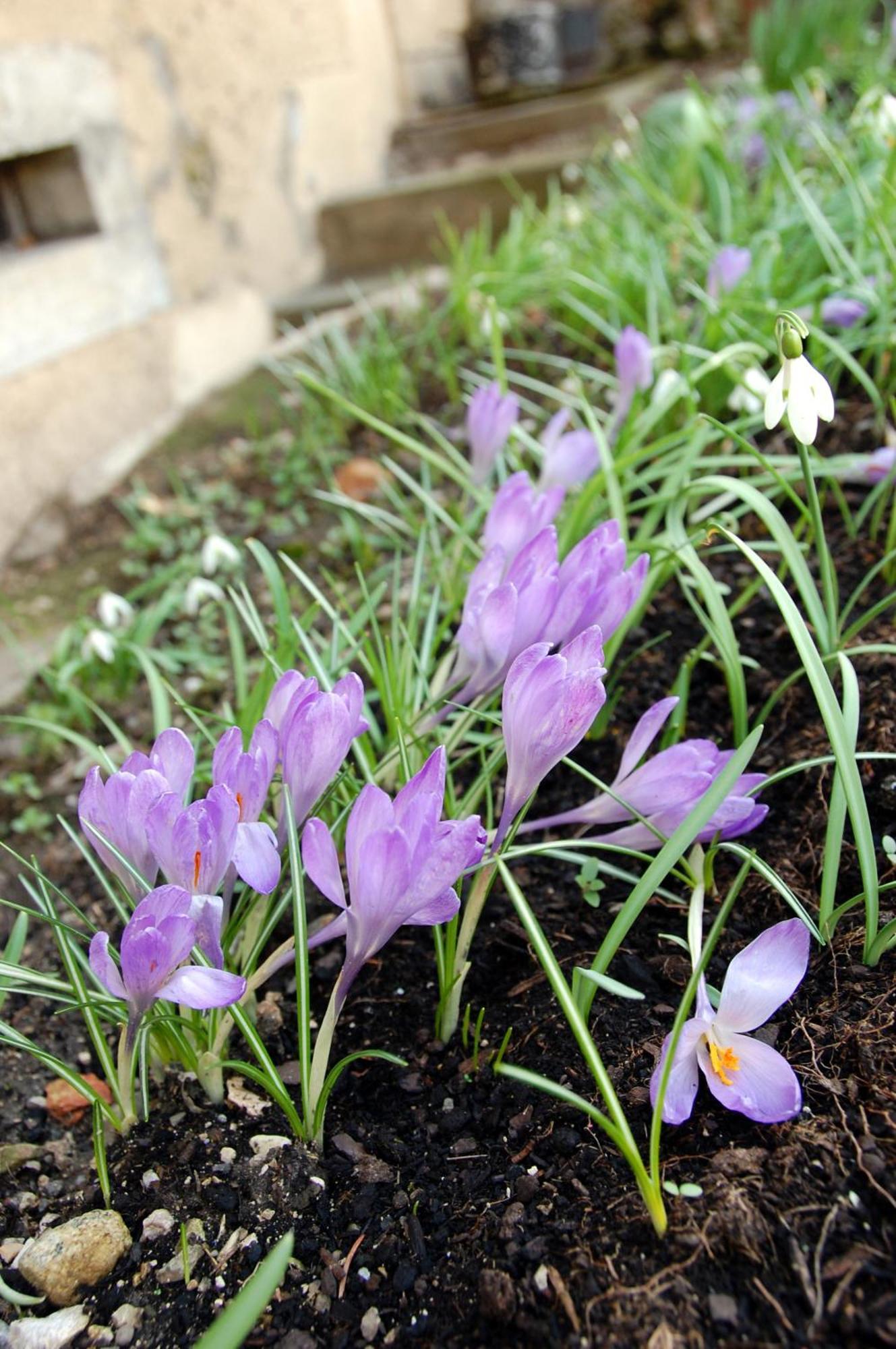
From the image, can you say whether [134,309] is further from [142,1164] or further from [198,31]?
[142,1164]

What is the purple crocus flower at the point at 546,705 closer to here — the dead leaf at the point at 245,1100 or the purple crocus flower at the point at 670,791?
the purple crocus flower at the point at 670,791

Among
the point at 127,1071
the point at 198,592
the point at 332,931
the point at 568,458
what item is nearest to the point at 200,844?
the point at 332,931

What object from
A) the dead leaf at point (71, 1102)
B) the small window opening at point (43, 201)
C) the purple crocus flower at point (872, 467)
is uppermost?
the small window opening at point (43, 201)

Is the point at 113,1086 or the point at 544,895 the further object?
the point at 544,895

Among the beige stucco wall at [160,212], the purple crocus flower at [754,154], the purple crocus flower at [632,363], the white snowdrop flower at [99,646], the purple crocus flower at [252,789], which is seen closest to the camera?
the purple crocus flower at [252,789]

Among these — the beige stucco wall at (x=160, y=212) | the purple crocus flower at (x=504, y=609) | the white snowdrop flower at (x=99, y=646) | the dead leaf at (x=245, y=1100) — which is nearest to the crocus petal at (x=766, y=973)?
the purple crocus flower at (x=504, y=609)

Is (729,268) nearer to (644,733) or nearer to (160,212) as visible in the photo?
(644,733)

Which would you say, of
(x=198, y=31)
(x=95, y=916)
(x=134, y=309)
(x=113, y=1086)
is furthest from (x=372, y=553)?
(x=198, y=31)
